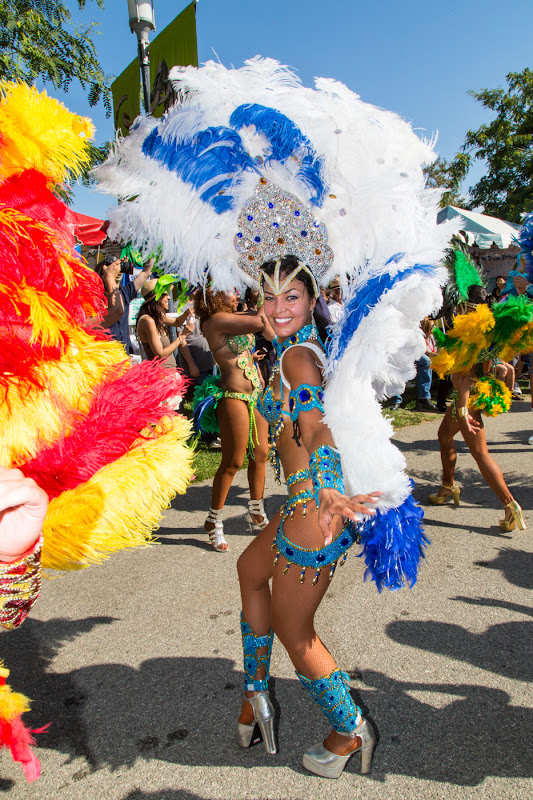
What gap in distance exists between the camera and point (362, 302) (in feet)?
5.33

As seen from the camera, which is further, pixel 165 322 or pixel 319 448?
pixel 165 322

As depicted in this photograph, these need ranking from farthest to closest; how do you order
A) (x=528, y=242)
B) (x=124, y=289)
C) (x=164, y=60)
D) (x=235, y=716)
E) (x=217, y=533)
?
1. (x=164, y=60)
2. (x=124, y=289)
3. (x=528, y=242)
4. (x=217, y=533)
5. (x=235, y=716)

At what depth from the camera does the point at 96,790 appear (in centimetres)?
191

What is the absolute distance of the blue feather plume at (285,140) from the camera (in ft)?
5.90

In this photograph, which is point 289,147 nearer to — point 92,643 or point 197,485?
point 92,643

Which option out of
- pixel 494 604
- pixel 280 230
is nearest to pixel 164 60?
pixel 280 230

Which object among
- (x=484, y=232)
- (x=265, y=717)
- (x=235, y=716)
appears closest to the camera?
(x=265, y=717)

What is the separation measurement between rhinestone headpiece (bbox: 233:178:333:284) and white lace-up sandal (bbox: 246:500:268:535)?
2640mm

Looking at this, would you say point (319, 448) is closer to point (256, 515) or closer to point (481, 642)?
point (481, 642)

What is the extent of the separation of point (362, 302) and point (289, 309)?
0.32m

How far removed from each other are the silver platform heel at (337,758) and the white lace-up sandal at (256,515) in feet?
7.58

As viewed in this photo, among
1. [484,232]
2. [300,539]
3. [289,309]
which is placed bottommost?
[300,539]

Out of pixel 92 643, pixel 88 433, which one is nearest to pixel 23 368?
pixel 88 433

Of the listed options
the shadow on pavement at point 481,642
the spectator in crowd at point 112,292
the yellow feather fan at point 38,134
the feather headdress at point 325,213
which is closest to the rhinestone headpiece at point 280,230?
the feather headdress at point 325,213
